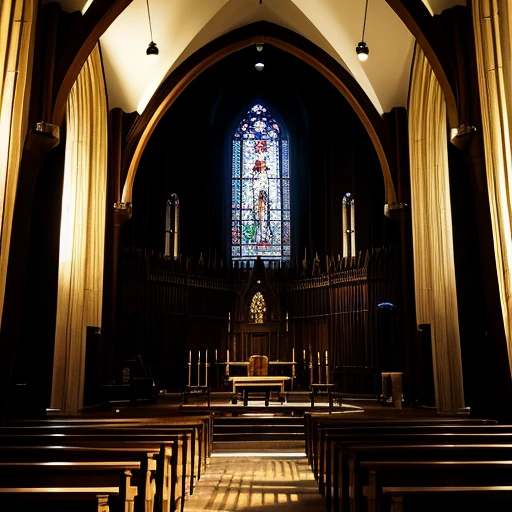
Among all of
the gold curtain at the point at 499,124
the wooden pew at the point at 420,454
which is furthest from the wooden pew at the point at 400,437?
the gold curtain at the point at 499,124

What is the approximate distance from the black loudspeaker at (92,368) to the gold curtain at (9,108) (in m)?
4.51

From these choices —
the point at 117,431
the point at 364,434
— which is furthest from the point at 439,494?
the point at 117,431

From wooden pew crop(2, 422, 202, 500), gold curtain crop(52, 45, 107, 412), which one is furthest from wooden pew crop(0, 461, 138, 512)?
gold curtain crop(52, 45, 107, 412)

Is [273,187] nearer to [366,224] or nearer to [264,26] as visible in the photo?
[366,224]

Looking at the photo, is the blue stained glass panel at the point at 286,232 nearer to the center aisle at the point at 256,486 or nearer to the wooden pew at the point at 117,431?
the center aisle at the point at 256,486

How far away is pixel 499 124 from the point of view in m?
8.34

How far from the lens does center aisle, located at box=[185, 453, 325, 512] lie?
5.40 metres

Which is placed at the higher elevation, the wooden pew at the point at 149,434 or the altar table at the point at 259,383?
the altar table at the point at 259,383

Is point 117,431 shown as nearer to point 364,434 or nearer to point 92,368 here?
point 364,434

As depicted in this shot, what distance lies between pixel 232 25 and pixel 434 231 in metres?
7.18

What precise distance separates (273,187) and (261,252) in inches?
87.6

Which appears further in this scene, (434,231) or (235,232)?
(235,232)

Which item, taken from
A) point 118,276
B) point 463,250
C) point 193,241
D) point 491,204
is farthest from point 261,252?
point 491,204

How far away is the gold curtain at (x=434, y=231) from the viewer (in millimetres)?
11695
